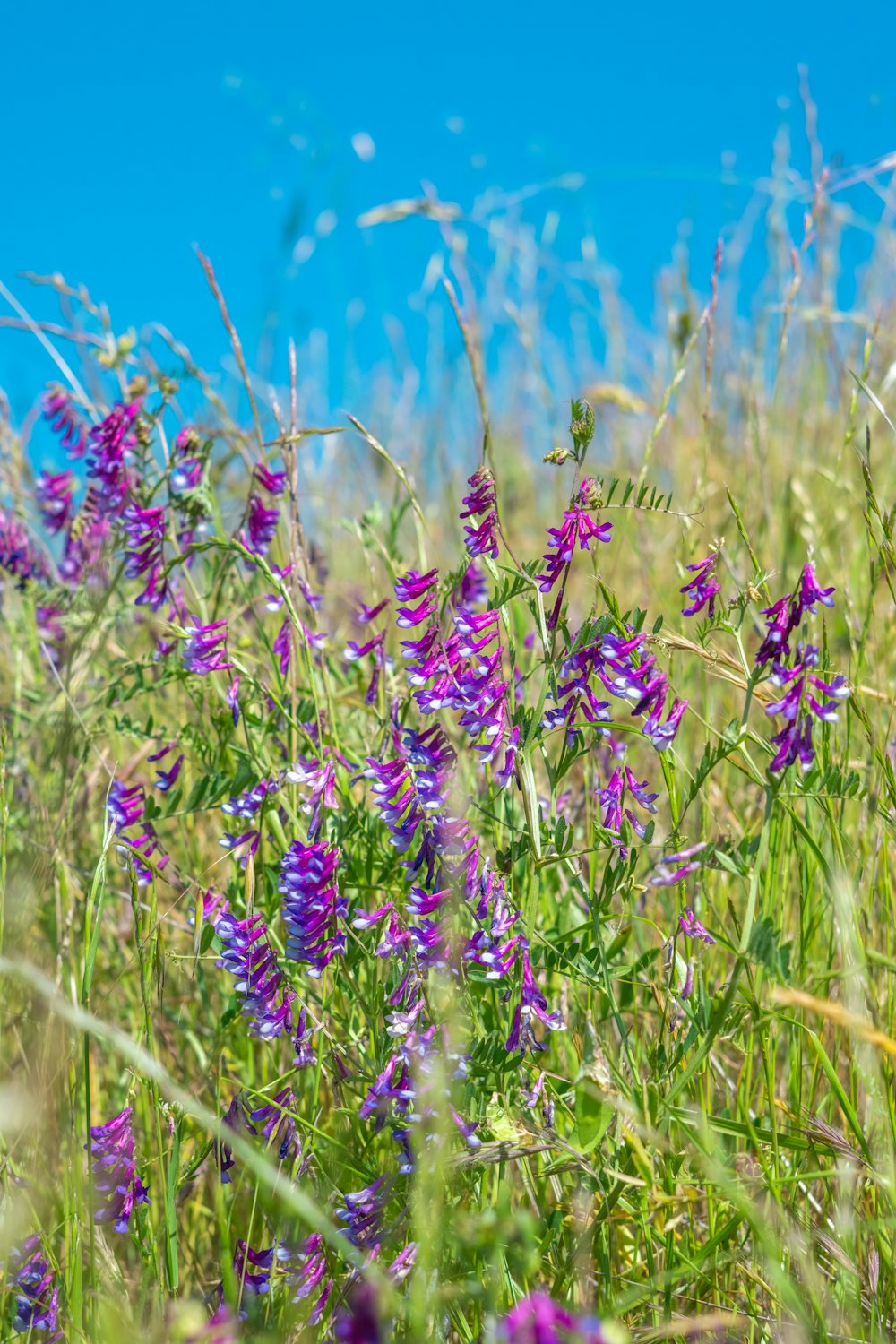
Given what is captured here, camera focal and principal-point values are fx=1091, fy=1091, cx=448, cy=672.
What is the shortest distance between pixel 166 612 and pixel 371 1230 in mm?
1012

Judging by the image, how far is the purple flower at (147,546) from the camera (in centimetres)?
151

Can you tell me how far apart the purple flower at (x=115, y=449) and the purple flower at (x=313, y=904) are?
0.73 metres

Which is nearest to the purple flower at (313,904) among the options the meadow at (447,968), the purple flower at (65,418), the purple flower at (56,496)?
the meadow at (447,968)

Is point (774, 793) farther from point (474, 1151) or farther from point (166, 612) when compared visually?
point (166, 612)

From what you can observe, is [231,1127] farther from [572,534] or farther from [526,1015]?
[572,534]

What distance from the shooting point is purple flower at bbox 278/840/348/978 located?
3.70 feet

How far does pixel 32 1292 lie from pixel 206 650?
0.74 m

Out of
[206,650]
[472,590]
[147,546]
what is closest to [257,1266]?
[206,650]

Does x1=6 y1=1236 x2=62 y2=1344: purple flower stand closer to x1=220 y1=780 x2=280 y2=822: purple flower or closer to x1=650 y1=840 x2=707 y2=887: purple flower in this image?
→ x1=220 y1=780 x2=280 y2=822: purple flower

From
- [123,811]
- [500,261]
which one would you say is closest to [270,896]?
[123,811]

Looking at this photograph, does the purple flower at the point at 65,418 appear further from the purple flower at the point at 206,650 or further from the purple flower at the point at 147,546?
the purple flower at the point at 206,650

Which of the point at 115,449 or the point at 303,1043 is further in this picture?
the point at 115,449

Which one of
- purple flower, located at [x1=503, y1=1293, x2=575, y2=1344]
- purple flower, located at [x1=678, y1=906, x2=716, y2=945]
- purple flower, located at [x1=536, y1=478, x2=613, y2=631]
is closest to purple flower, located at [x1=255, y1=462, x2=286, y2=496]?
purple flower, located at [x1=536, y1=478, x2=613, y2=631]

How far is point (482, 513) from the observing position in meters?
1.18
